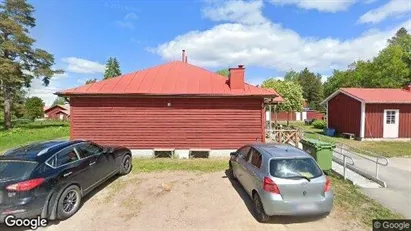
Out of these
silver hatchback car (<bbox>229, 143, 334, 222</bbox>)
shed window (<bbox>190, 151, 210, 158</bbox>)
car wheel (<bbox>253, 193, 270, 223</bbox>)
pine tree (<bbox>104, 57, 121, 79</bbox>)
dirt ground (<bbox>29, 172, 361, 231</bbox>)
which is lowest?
dirt ground (<bbox>29, 172, 361, 231</bbox>)

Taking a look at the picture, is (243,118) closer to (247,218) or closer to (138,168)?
(138,168)

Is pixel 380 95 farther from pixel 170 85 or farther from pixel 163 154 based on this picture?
pixel 163 154

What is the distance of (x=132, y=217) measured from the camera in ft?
20.3

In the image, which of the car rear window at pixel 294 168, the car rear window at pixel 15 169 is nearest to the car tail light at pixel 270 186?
the car rear window at pixel 294 168

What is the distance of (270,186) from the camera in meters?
5.54

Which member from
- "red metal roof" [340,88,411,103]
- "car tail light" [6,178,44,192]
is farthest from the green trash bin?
"red metal roof" [340,88,411,103]

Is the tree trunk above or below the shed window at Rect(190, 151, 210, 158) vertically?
above

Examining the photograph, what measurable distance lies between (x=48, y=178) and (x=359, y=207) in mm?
7414

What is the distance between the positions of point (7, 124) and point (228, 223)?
35.1 meters

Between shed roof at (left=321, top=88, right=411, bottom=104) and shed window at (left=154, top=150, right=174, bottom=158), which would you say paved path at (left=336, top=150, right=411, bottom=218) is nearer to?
shed window at (left=154, top=150, right=174, bottom=158)

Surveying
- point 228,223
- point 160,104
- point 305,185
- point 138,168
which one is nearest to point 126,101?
point 160,104

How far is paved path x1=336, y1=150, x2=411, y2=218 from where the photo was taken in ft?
23.2

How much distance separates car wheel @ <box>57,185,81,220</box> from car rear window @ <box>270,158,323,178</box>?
15.1ft

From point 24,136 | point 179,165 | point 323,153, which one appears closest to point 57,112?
point 24,136
